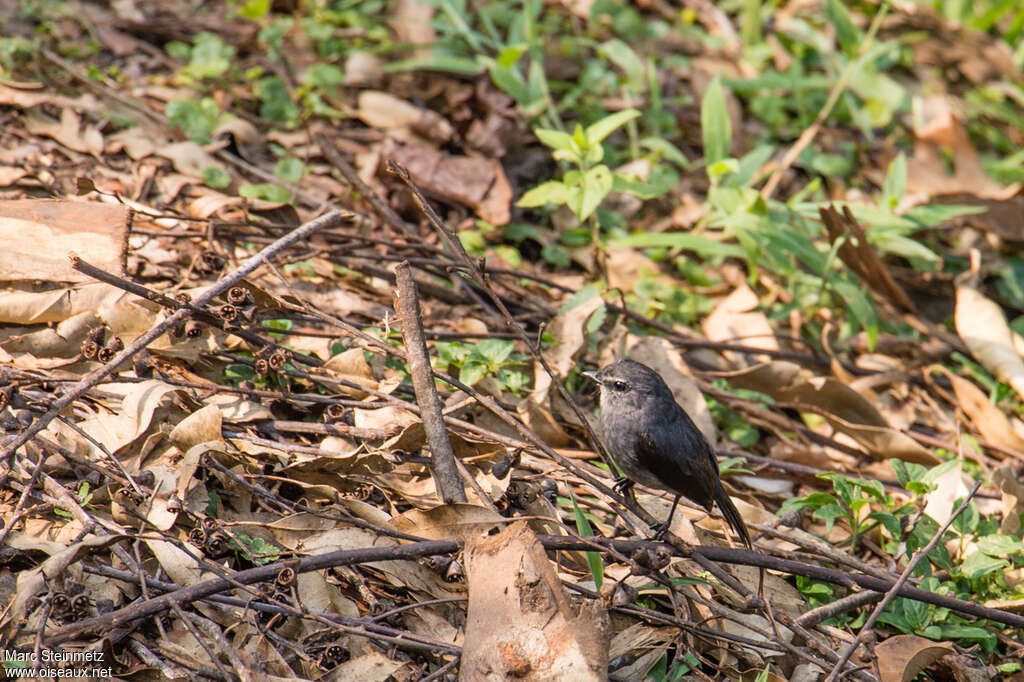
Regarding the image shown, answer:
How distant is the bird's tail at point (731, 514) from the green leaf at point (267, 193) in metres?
2.89

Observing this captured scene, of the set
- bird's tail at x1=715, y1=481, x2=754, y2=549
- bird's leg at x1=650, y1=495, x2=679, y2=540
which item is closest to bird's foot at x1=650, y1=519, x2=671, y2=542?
bird's leg at x1=650, y1=495, x2=679, y2=540

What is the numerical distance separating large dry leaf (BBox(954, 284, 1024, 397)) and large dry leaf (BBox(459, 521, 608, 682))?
371 centimetres

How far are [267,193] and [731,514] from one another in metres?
3.07

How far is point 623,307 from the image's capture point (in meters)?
5.24

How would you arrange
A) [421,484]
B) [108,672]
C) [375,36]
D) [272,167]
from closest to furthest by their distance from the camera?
[108,672] → [421,484] → [272,167] → [375,36]

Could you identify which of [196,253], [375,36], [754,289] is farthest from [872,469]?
[375,36]

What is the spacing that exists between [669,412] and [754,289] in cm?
225

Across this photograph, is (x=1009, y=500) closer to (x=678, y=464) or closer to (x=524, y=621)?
(x=678, y=464)

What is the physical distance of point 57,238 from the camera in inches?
168

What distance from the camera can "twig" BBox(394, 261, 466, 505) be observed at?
3.53 meters

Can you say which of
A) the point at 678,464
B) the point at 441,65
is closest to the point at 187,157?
the point at 441,65

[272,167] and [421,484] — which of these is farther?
[272,167]

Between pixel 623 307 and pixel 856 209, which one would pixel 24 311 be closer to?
pixel 623 307

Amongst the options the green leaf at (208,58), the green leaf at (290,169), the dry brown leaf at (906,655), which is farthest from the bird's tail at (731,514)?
the green leaf at (208,58)
